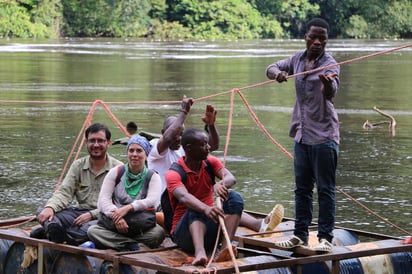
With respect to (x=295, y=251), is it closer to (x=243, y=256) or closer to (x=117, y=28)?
(x=243, y=256)

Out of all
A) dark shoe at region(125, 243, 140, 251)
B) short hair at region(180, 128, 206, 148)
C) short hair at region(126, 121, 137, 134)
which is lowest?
dark shoe at region(125, 243, 140, 251)

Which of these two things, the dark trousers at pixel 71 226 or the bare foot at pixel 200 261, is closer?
the bare foot at pixel 200 261

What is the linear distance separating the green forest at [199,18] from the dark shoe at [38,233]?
63691 mm

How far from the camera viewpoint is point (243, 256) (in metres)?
7.96

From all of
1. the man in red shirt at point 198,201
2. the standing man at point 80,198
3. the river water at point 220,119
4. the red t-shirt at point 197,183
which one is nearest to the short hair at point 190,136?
the man in red shirt at point 198,201

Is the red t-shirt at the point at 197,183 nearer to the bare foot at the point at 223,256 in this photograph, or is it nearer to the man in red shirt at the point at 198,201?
the man in red shirt at the point at 198,201

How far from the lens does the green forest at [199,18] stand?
7444 cm

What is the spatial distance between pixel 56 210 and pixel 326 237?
6.95 ft

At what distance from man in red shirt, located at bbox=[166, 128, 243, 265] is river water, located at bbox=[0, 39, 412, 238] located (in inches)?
22.6

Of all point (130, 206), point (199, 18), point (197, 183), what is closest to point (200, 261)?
point (197, 183)

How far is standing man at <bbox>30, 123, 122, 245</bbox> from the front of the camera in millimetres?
8031

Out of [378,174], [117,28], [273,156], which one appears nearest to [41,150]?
[273,156]

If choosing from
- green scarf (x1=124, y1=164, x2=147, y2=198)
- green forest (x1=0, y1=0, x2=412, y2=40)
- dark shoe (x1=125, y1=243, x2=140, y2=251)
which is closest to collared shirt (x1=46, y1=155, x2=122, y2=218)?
green scarf (x1=124, y1=164, x2=147, y2=198)

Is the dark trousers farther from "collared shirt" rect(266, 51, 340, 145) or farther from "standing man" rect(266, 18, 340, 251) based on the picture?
"collared shirt" rect(266, 51, 340, 145)
